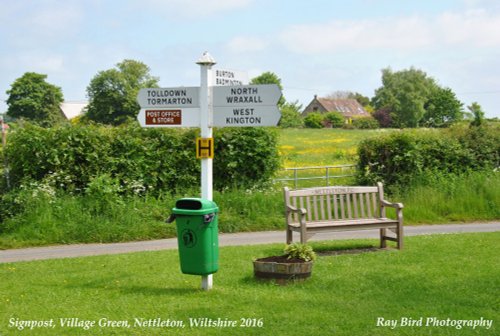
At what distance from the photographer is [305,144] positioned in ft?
141

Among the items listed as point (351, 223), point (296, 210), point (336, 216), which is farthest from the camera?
point (336, 216)

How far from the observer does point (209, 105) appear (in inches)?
311

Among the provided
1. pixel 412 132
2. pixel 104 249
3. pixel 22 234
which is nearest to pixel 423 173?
pixel 412 132

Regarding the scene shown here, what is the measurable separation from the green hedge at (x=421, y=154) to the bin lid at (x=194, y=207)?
10.6 meters

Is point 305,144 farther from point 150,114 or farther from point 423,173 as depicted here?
point 150,114

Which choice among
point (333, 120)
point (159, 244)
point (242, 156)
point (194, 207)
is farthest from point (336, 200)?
point (333, 120)

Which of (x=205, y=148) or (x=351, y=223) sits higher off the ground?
(x=205, y=148)

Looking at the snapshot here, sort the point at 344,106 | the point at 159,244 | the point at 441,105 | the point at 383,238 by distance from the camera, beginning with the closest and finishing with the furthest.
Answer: the point at 383,238 < the point at 159,244 < the point at 441,105 < the point at 344,106

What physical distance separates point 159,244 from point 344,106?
11023 centimetres

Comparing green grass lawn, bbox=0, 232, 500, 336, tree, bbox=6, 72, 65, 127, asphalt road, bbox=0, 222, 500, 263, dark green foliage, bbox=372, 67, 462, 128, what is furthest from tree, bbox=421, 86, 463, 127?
green grass lawn, bbox=0, 232, 500, 336

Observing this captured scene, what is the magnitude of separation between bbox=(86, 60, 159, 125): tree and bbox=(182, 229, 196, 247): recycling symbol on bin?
81.3 m

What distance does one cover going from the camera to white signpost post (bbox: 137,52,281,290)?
7.68 metres

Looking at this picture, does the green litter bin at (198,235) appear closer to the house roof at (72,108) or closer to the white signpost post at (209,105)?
the white signpost post at (209,105)

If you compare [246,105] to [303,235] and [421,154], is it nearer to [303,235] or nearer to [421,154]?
[303,235]
